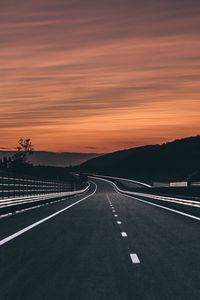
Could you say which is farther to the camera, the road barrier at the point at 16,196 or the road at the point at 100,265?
the road barrier at the point at 16,196

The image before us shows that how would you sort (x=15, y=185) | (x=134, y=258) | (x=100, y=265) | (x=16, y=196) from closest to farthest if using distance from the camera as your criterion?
(x=100, y=265), (x=134, y=258), (x=16, y=196), (x=15, y=185)

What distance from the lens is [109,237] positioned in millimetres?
19984

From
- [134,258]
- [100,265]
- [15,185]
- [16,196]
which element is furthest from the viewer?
[15,185]

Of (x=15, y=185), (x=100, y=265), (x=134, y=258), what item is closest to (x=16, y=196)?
(x=15, y=185)

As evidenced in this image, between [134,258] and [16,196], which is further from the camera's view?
[16,196]

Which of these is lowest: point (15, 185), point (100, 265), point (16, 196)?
point (100, 265)

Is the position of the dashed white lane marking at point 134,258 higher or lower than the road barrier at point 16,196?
lower

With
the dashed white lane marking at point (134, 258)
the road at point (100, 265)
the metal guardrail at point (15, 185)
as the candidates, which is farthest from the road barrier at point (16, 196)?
the dashed white lane marking at point (134, 258)

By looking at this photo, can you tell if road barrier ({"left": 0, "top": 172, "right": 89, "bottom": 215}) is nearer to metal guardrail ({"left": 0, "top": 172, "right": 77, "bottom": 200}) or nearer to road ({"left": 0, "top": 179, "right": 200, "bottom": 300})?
metal guardrail ({"left": 0, "top": 172, "right": 77, "bottom": 200})

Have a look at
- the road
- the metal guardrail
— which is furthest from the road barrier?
the road

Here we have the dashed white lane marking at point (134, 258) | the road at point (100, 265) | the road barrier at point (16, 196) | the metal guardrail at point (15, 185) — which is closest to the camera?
the road at point (100, 265)

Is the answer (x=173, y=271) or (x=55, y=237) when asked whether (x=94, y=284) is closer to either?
(x=173, y=271)

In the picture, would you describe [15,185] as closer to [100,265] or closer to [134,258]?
[134,258]

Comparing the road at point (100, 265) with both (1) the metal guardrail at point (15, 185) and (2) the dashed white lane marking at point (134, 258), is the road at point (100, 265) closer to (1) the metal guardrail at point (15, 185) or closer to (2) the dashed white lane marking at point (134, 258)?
(2) the dashed white lane marking at point (134, 258)
